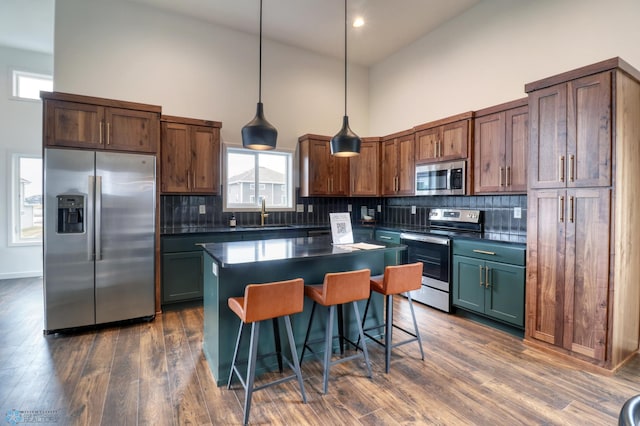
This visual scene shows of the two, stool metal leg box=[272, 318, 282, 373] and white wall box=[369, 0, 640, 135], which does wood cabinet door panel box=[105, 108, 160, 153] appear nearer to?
stool metal leg box=[272, 318, 282, 373]

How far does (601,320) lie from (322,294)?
2.18 meters

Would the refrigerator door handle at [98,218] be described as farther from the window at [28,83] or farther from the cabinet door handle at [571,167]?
the cabinet door handle at [571,167]

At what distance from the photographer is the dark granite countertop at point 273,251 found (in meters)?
2.14

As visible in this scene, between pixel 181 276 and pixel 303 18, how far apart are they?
3748 millimetres

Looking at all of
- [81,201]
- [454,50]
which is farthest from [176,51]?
[454,50]

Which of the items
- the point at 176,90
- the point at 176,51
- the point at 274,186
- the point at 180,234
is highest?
the point at 176,51

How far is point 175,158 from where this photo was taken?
158 inches

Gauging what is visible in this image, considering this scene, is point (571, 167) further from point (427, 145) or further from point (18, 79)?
point (18, 79)

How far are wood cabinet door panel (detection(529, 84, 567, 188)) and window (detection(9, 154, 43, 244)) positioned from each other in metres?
6.89

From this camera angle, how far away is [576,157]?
8.32 ft

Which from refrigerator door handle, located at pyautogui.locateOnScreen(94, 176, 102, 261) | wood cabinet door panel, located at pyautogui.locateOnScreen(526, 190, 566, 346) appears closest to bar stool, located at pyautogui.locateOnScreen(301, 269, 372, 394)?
wood cabinet door panel, located at pyautogui.locateOnScreen(526, 190, 566, 346)

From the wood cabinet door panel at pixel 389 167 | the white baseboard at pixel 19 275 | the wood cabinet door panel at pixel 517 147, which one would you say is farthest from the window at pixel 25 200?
the wood cabinet door panel at pixel 517 147

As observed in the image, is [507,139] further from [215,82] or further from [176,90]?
[176,90]

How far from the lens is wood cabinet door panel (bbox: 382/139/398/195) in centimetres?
488
